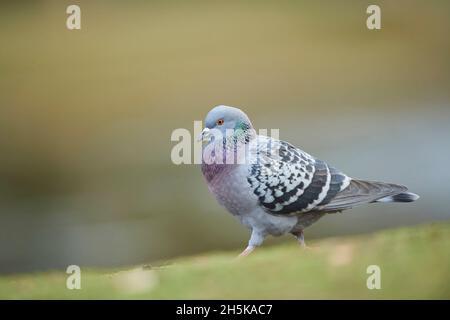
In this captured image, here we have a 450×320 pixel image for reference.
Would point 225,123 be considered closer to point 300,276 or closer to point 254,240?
point 254,240

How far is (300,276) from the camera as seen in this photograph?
2664 mm

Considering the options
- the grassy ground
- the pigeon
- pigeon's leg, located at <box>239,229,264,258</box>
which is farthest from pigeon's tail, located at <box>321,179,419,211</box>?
pigeon's leg, located at <box>239,229,264,258</box>

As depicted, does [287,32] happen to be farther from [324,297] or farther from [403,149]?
[324,297]

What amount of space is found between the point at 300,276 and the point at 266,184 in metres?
0.44

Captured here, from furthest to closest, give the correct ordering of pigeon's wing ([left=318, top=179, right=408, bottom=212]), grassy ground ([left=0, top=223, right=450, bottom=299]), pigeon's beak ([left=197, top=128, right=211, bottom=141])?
1. pigeon's wing ([left=318, top=179, right=408, bottom=212])
2. pigeon's beak ([left=197, top=128, right=211, bottom=141])
3. grassy ground ([left=0, top=223, right=450, bottom=299])

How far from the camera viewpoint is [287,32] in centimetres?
360

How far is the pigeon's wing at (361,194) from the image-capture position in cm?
288

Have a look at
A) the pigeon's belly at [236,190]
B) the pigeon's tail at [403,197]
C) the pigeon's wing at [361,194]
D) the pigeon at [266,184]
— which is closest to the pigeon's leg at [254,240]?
the pigeon at [266,184]

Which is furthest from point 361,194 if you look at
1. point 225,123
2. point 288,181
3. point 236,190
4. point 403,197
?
point 225,123

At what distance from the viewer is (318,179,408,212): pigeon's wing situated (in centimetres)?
288

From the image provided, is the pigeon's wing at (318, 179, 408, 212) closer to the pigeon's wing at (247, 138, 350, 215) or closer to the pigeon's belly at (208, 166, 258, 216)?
the pigeon's wing at (247, 138, 350, 215)
